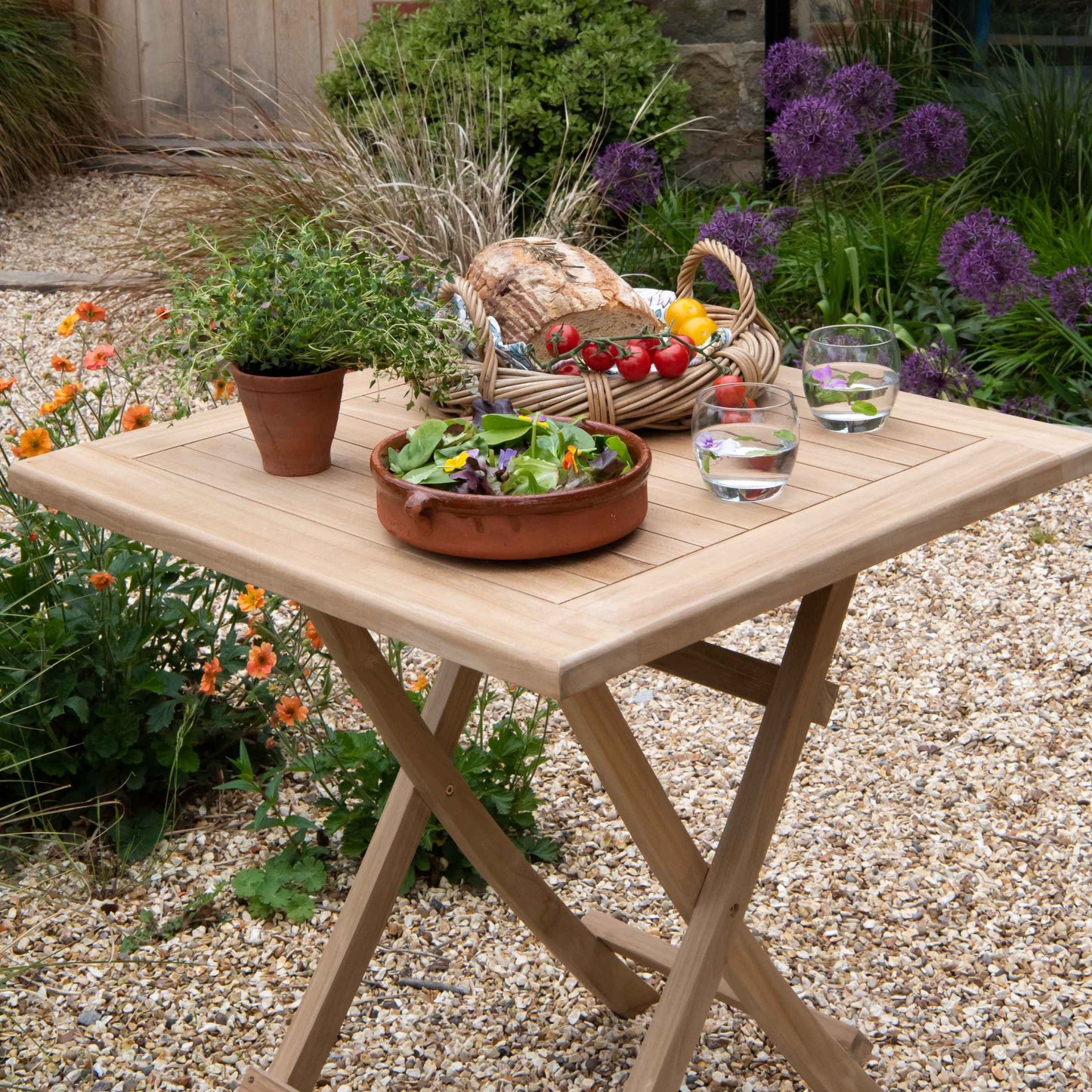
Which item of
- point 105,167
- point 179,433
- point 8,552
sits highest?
point 179,433

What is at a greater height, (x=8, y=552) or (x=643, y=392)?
(x=643, y=392)

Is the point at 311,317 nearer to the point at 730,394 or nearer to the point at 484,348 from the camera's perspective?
the point at 484,348

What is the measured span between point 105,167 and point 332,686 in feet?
16.8

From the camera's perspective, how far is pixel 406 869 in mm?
2012

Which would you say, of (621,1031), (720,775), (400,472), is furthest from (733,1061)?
(400,472)

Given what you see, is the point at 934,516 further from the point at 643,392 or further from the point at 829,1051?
the point at 829,1051

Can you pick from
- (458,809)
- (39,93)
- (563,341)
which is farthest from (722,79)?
(458,809)

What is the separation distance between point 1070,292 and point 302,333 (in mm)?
3191

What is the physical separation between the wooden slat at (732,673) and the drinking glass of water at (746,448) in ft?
1.18

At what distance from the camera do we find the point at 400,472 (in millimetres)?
1484

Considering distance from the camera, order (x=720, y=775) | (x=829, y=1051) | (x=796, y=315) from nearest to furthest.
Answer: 1. (x=829, y=1051)
2. (x=720, y=775)
3. (x=796, y=315)

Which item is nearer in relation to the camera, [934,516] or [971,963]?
[934,516]

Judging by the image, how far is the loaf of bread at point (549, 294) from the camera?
1.97 m

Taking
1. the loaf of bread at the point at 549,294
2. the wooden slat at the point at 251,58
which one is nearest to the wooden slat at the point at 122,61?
the wooden slat at the point at 251,58
